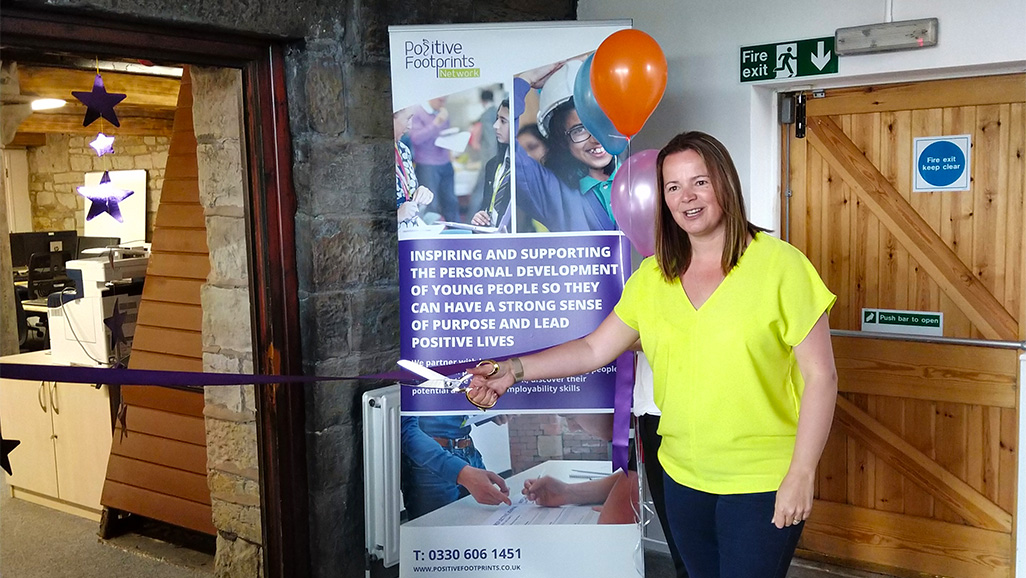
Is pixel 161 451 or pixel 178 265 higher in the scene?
pixel 178 265

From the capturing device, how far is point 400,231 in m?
2.83

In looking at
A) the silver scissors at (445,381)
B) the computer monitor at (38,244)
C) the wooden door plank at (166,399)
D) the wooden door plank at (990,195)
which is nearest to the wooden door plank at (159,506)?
the wooden door plank at (166,399)

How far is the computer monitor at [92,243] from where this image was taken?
2.84 m

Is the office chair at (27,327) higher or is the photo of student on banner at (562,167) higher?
the photo of student on banner at (562,167)

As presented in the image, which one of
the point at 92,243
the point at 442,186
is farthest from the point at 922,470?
the point at 92,243

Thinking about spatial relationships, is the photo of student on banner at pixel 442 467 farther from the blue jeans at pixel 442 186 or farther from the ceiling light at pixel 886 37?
the ceiling light at pixel 886 37

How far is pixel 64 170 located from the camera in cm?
280

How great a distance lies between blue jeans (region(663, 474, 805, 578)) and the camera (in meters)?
1.88

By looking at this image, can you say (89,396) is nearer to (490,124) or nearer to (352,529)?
(352,529)

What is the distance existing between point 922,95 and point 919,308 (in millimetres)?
768

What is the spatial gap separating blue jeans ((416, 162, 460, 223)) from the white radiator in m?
0.63

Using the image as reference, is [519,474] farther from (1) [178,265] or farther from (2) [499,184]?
(1) [178,265]

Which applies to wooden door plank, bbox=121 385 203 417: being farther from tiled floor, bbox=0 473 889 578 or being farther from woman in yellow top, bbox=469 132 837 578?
woman in yellow top, bbox=469 132 837 578

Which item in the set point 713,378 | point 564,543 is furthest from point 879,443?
point 713,378
